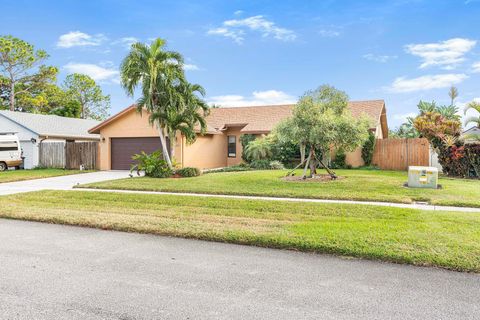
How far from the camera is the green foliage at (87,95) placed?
47.8 metres

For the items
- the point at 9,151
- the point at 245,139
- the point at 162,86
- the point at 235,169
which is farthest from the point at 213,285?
the point at 9,151

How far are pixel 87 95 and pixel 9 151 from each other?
91.8 feet

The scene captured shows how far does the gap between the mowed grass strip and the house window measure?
15.3 metres

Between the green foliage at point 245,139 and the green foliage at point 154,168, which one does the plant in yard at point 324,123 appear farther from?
the green foliage at point 245,139

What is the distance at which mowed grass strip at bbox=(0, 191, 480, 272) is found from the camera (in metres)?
5.29

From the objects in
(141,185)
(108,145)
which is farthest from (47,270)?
(108,145)

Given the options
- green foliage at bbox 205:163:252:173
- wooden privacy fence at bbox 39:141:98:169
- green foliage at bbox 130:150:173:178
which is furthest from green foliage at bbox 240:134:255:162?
wooden privacy fence at bbox 39:141:98:169

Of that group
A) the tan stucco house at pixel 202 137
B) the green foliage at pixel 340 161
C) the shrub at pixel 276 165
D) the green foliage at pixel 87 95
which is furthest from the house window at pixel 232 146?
the green foliage at pixel 87 95

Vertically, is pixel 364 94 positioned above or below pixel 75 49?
below

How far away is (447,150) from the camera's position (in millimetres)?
16031

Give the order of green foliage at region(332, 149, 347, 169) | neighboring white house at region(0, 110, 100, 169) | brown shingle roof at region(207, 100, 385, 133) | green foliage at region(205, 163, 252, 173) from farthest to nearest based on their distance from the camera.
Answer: neighboring white house at region(0, 110, 100, 169)
brown shingle roof at region(207, 100, 385, 133)
green foliage at region(332, 149, 347, 169)
green foliage at region(205, 163, 252, 173)

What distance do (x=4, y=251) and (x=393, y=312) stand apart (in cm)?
531

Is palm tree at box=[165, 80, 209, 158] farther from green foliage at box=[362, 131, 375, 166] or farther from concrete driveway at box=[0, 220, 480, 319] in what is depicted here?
concrete driveway at box=[0, 220, 480, 319]

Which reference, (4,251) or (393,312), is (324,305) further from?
(4,251)
